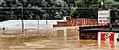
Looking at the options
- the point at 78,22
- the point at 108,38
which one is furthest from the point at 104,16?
the point at 78,22

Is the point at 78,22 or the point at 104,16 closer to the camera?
the point at 104,16

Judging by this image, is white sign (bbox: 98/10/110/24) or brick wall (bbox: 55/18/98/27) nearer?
white sign (bbox: 98/10/110/24)

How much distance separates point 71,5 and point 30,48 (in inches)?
1040

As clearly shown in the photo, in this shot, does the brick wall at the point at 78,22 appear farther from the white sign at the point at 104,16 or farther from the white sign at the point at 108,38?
the white sign at the point at 108,38

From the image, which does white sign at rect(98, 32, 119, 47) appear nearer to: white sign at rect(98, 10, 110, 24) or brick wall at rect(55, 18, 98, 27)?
white sign at rect(98, 10, 110, 24)

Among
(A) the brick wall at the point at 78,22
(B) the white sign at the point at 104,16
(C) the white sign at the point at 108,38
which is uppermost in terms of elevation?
(B) the white sign at the point at 104,16

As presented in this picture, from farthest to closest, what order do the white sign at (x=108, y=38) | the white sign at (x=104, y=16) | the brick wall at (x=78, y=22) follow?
the brick wall at (x=78, y=22), the white sign at (x=104, y=16), the white sign at (x=108, y=38)

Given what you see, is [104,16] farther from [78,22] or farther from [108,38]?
[78,22]

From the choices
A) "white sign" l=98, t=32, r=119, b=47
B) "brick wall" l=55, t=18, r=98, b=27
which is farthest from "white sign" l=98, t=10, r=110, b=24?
"brick wall" l=55, t=18, r=98, b=27

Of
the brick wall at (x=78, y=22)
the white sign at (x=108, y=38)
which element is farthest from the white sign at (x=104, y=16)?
the brick wall at (x=78, y=22)

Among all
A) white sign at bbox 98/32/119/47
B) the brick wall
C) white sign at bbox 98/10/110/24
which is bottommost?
the brick wall

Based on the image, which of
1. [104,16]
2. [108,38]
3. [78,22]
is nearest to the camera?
[108,38]

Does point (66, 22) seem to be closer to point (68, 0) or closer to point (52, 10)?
point (52, 10)

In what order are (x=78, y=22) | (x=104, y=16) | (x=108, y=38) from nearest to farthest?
(x=108, y=38), (x=104, y=16), (x=78, y=22)
